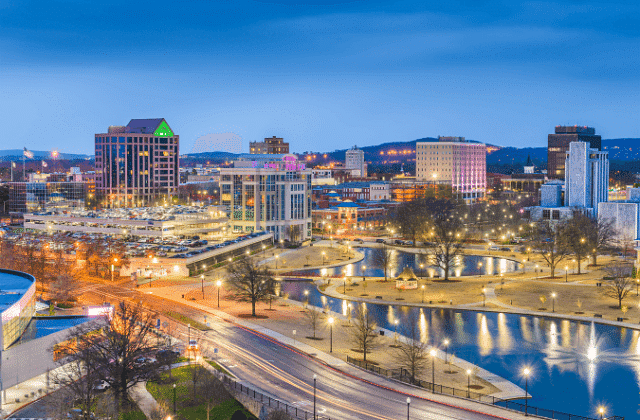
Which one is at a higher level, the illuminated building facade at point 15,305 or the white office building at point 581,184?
the white office building at point 581,184

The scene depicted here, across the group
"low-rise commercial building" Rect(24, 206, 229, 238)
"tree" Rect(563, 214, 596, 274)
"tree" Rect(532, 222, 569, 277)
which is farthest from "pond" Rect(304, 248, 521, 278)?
"low-rise commercial building" Rect(24, 206, 229, 238)

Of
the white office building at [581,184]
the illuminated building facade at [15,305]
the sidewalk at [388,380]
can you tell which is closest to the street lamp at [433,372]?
the sidewalk at [388,380]

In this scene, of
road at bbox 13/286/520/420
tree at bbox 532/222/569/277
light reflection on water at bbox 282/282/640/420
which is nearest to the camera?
road at bbox 13/286/520/420

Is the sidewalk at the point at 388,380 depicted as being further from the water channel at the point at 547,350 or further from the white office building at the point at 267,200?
the white office building at the point at 267,200

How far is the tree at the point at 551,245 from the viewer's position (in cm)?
9081

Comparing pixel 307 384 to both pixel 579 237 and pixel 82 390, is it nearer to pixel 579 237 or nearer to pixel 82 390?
pixel 82 390

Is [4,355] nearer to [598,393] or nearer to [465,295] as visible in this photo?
[598,393]

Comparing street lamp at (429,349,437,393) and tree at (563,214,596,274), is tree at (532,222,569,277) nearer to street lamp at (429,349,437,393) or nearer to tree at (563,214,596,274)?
tree at (563,214,596,274)

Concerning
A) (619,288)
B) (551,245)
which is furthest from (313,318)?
(551,245)

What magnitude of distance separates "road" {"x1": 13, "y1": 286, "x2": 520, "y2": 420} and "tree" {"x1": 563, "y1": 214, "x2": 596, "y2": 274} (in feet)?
186

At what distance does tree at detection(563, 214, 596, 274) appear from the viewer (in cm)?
9506

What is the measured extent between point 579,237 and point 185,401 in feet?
257

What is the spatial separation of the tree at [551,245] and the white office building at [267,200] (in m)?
43.8

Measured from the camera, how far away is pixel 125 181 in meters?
196
